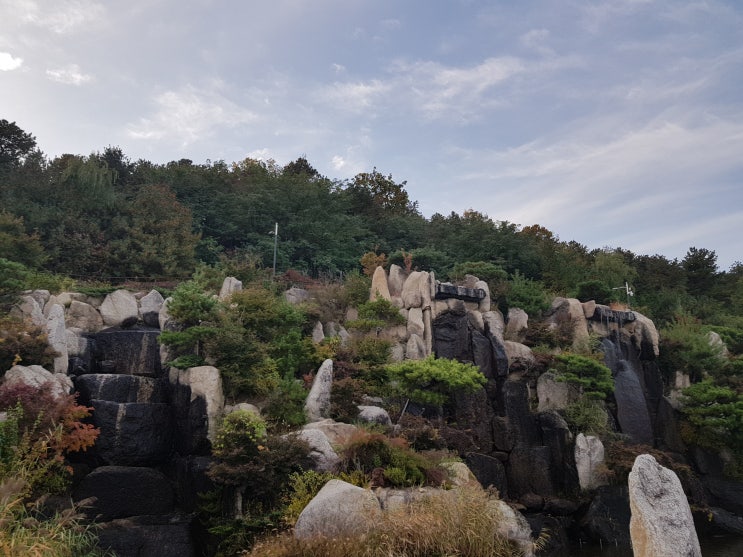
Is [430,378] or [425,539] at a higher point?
[430,378]

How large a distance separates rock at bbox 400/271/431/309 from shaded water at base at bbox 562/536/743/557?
9.43 meters

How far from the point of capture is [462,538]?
27.6ft

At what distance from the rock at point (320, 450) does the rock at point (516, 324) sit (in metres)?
12.1

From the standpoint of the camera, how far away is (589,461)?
1773cm

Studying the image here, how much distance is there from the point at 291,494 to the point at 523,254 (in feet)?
76.3

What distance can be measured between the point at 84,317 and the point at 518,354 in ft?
48.2

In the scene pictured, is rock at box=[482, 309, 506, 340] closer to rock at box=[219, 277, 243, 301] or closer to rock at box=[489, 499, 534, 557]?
rock at box=[219, 277, 243, 301]

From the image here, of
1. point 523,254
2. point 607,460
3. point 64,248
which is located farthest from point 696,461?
point 64,248

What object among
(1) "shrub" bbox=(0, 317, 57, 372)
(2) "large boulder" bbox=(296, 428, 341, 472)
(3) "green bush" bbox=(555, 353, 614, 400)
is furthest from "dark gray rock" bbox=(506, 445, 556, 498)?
(1) "shrub" bbox=(0, 317, 57, 372)

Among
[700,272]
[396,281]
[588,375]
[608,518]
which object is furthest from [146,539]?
[700,272]

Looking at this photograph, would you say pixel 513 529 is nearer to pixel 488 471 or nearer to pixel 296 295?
pixel 488 471

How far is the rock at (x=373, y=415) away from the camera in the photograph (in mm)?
15141

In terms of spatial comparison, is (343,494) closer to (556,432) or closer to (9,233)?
(556,432)

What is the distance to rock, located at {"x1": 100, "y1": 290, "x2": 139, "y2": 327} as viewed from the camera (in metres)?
19.1
